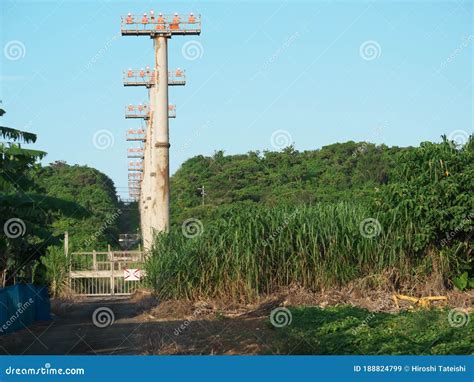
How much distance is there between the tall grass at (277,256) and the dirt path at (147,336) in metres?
1.38

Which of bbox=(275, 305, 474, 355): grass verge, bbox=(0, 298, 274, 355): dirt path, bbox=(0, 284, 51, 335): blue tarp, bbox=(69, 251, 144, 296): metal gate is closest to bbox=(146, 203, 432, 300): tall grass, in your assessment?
bbox=(0, 298, 274, 355): dirt path

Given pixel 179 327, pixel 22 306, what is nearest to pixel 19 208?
pixel 22 306

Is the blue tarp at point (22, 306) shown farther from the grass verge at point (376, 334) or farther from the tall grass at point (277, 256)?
the grass verge at point (376, 334)

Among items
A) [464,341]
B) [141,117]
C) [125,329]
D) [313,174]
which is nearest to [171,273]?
[125,329]

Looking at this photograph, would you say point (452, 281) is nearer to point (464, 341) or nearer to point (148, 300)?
point (148, 300)

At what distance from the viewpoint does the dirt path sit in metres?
12.8

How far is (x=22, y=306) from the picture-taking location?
18766 millimetres

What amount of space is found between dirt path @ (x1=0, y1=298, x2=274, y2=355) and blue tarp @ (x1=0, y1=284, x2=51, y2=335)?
0.96 ft

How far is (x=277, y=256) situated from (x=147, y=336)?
241 inches

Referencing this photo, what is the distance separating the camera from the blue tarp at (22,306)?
17.1 m

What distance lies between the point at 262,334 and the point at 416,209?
7.81 m

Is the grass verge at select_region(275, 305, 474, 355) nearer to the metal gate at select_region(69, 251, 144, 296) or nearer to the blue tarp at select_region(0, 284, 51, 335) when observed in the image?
the blue tarp at select_region(0, 284, 51, 335)

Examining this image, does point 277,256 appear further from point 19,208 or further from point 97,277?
point 97,277

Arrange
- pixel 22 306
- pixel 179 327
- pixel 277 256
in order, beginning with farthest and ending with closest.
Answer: pixel 277 256
pixel 22 306
pixel 179 327
